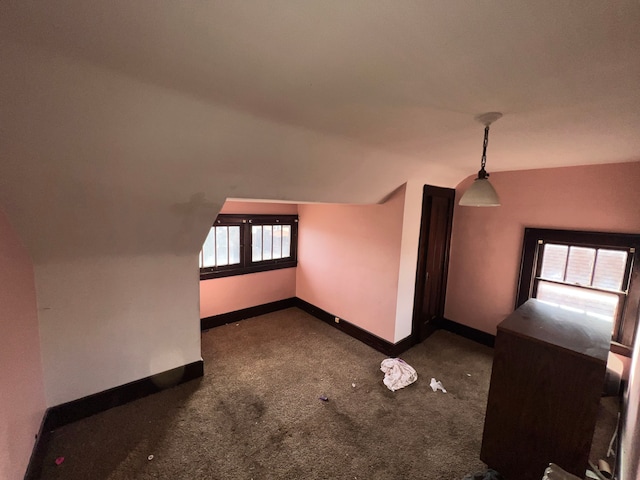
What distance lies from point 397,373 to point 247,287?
239cm

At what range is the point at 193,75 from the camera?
1159 millimetres

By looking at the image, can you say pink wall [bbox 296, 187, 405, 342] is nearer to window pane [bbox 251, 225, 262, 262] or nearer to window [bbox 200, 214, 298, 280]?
window [bbox 200, 214, 298, 280]

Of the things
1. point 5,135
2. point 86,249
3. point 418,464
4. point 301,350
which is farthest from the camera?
point 301,350

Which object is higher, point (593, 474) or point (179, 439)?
point (593, 474)

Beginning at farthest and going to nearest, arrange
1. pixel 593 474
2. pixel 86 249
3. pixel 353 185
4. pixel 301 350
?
pixel 301 350 → pixel 353 185 → pixel 86 249 → pixel 593 474

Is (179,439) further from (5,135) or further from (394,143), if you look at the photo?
(394,143)

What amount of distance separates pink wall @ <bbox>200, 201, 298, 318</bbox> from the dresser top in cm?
326

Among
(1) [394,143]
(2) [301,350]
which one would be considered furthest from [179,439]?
(1) [394,143]

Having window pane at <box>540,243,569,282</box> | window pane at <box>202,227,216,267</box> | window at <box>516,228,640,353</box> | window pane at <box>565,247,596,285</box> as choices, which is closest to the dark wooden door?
window at <box>516,228,640,353</box>

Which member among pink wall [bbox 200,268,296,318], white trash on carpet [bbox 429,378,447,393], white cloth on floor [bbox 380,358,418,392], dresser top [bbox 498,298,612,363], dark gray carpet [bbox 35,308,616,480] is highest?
dresser top [bbox 498,298,612,363]

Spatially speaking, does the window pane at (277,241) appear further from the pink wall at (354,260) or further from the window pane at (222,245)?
the window pane at (222,245)

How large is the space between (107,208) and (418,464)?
9.07 feet

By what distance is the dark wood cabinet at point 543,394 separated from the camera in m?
1.49

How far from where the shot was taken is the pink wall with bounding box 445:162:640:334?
265 cm
